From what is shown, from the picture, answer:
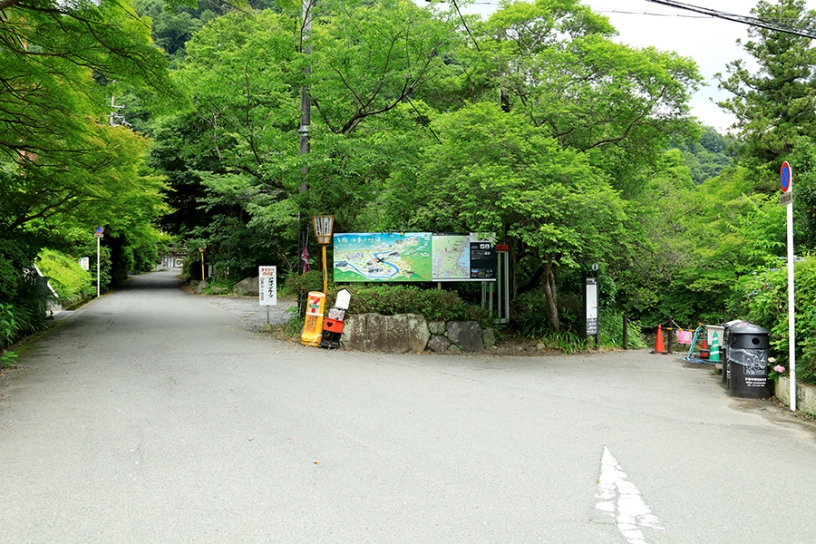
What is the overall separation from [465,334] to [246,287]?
19.4m

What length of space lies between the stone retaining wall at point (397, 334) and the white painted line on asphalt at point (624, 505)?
7800 mm

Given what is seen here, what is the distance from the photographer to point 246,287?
1189 inches

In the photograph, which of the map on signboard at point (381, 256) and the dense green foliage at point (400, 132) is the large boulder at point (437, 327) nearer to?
the dense green foliage at point (400, 132)

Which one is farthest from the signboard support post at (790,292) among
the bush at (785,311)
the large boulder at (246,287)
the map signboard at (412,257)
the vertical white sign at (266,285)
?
the large boulder at (246,287)

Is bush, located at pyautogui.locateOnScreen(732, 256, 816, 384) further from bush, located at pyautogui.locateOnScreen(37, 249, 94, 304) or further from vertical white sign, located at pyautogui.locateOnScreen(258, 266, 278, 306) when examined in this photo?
bush, located at pyautogui.locateOnScreen(37, 249, 94, 304)

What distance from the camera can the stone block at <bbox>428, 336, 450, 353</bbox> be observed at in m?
13.0

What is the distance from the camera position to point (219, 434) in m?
5.94

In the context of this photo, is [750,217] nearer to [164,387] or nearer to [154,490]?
[164,387]

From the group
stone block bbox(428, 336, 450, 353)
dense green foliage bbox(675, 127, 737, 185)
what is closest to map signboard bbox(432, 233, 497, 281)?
stone block bbox(428, 336, 450, 353)

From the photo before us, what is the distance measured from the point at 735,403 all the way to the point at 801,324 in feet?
4.75

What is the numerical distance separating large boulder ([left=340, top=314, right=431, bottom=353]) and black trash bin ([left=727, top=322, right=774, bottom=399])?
6229 millimetres

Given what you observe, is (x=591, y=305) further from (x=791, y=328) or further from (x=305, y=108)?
(x=305, y=108)

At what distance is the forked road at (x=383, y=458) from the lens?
12.7ft

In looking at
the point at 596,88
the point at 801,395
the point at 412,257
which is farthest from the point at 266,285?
the point at 801,395
